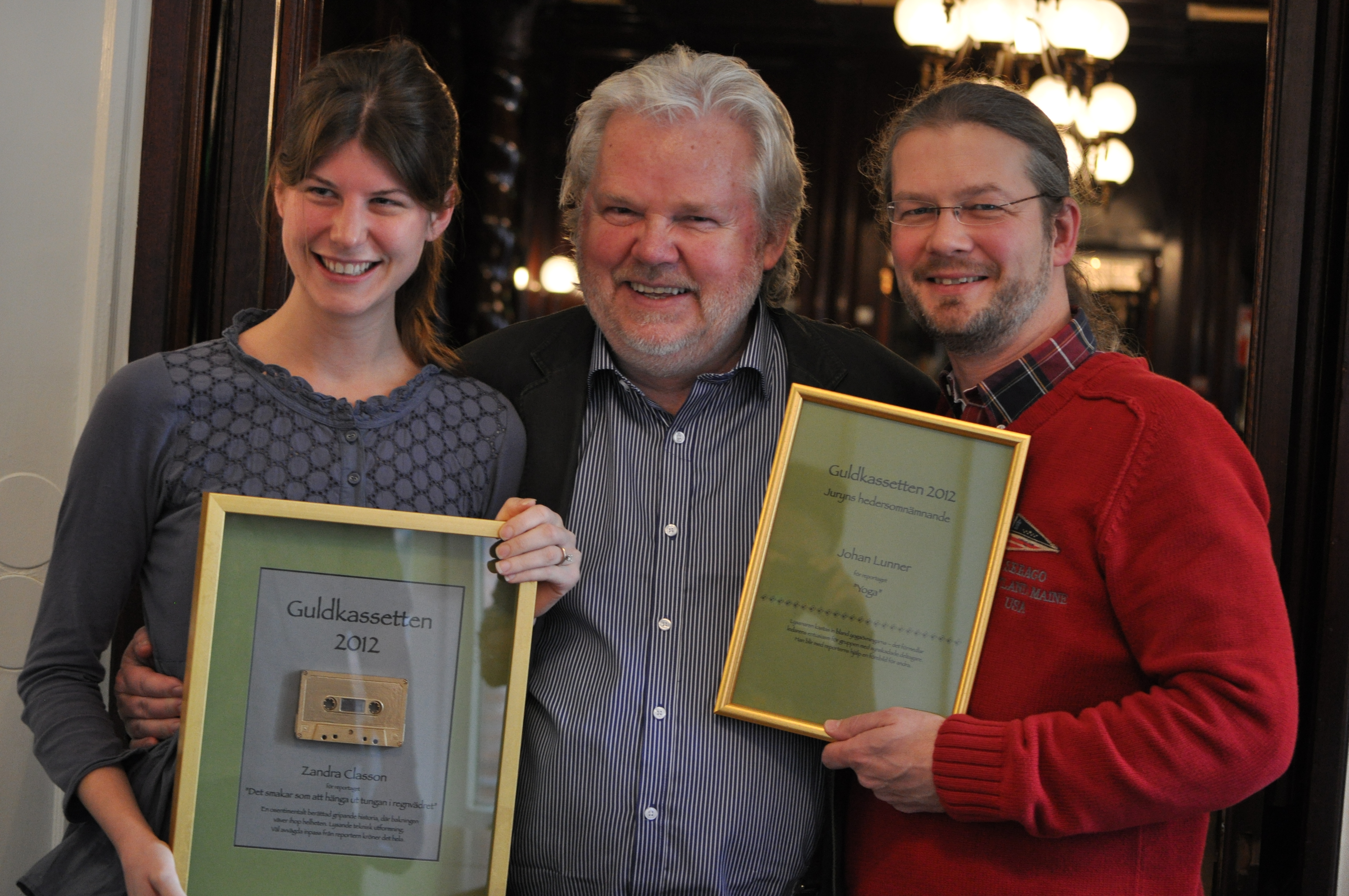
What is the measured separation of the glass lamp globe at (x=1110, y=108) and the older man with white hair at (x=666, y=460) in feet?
11.5

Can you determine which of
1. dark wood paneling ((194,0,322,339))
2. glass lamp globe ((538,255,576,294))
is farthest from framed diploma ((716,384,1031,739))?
glass lamp globe ((538,255,576,294))

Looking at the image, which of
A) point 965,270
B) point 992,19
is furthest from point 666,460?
point 992,19

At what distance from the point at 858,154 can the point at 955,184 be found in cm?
518

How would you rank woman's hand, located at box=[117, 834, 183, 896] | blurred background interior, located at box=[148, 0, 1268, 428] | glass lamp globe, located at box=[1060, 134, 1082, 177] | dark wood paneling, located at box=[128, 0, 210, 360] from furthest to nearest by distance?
blurred background interior, located at box=[148, 0, 1268, 428] → glass lamp globe, located at box=[1060, 134, 1082, 177] → dark wood paneling, located at box=[128, 0, 210, 360] → woman's hand, located at box=[117, 834, 183, 896]

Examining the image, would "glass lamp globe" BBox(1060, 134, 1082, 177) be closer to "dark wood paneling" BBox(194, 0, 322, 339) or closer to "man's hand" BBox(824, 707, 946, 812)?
"dark wood paneling" BBox(194, 0, 322, 339)

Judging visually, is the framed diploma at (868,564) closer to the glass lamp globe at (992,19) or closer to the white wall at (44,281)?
the white wall at (44,281)

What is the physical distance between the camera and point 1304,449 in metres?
1.97

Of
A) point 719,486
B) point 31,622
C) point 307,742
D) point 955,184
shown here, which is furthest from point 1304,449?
point 31,622

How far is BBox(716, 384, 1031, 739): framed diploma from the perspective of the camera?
4.86 ft

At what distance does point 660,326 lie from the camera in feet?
5.98

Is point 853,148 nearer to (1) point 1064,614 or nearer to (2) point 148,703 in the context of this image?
(1) point 1064,614

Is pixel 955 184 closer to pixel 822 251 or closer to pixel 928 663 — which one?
pixel 928 663

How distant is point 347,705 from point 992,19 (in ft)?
14.0

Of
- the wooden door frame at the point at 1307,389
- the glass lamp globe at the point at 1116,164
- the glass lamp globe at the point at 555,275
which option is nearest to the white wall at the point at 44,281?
the wooden door frame at the point at 1307,389
